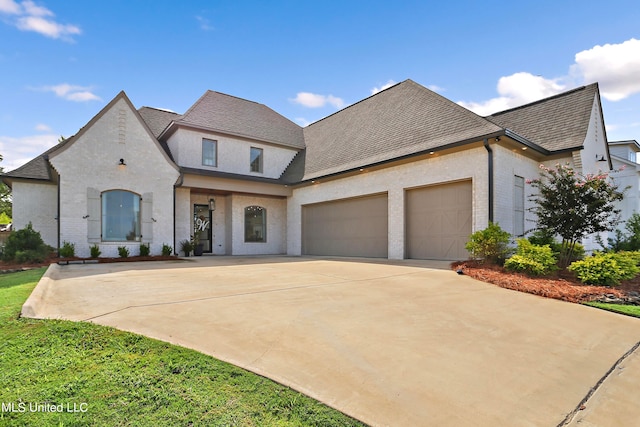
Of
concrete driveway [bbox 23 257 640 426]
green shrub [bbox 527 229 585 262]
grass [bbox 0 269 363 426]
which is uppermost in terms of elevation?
green shrub [bbox 527 229 585 262]

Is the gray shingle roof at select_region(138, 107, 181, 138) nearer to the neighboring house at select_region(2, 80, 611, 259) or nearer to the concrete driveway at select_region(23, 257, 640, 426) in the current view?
the neighboring house at select_region(2, 80, 611, 259)

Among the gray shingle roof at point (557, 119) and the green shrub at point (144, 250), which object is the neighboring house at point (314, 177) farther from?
the green shrub at point (144, 250)

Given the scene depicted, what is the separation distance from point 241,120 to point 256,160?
2493 mm

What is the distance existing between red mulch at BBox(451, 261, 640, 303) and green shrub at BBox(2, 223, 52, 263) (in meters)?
13.4

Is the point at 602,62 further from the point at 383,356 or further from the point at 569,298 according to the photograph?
the point at 383,356

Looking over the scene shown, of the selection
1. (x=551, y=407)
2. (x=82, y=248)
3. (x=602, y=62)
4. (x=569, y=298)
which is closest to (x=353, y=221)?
(x=569, y=298)

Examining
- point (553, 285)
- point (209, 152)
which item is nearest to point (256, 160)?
point (209, 152)

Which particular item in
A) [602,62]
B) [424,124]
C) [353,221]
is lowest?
[353,221]

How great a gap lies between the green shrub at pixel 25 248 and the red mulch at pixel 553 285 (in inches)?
527

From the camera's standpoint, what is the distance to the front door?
54.8ft

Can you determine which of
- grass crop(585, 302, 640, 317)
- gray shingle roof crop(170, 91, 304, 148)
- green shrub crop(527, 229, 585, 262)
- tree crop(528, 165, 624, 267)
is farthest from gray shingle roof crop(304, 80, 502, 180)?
grass crop(585, 302, 640, 317)

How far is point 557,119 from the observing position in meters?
13.1

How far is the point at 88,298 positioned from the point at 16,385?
317 centimetres

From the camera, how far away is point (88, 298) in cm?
527
